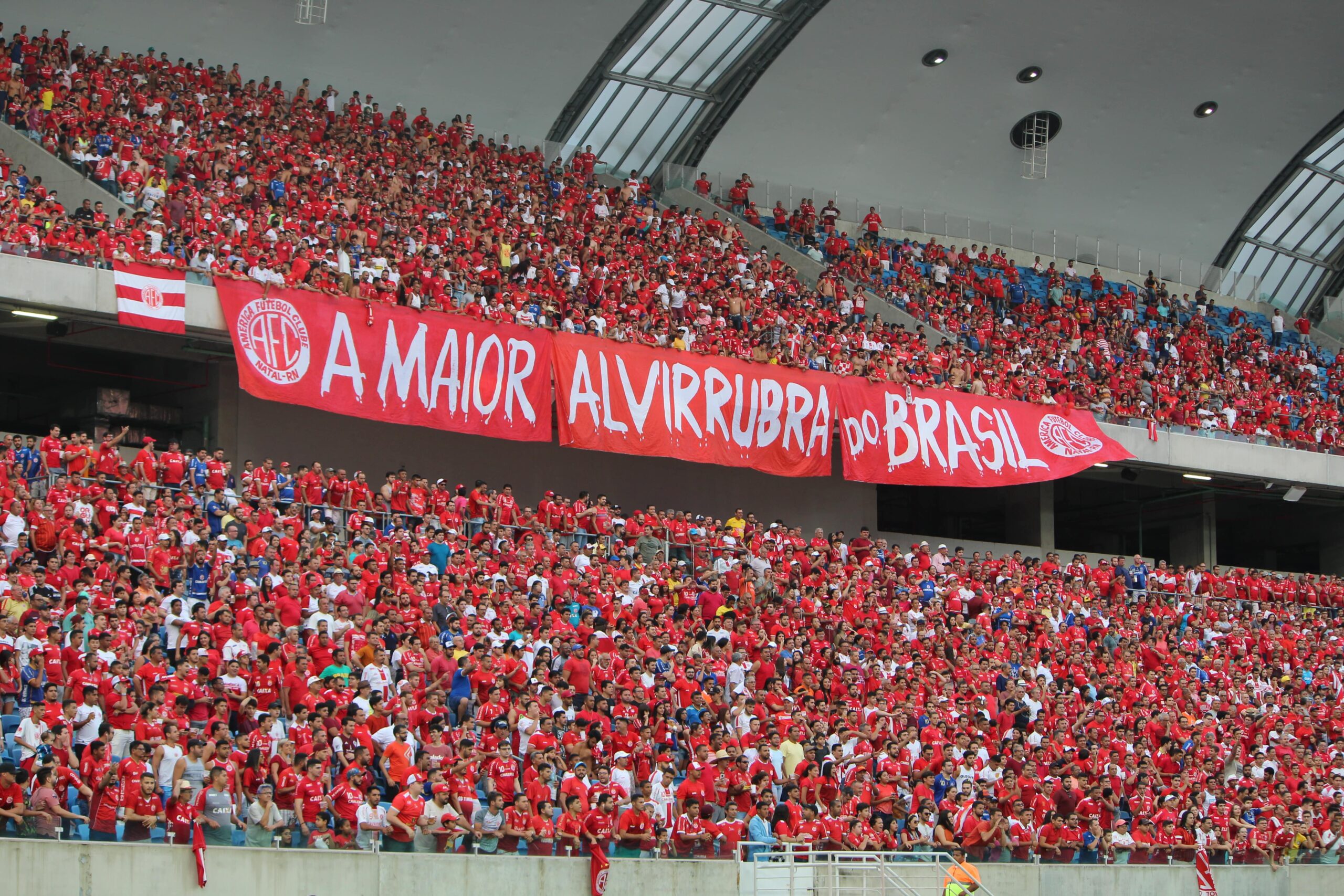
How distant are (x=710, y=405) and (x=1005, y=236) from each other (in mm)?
16721

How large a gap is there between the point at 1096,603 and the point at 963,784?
10815 mm

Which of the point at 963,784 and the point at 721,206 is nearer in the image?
the point at 963,784

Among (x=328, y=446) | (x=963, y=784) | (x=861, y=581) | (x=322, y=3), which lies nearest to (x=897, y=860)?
(x=963, y=784)

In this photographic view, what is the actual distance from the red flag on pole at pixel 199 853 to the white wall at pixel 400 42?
20838mm

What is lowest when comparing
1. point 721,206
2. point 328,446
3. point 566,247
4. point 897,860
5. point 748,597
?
point 897,860

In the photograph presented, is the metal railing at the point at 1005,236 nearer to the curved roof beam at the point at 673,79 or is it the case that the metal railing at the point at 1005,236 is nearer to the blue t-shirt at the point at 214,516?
the curved roof beam at the point at 673,79

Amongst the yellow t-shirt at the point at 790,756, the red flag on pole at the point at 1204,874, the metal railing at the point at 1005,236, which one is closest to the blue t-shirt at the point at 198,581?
the yellow t-shirt at the point at 790,756

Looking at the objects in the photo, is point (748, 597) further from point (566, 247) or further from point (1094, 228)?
point (1094, 228)

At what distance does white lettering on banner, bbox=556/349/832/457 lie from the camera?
2672cm

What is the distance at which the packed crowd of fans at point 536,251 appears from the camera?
25.2 m

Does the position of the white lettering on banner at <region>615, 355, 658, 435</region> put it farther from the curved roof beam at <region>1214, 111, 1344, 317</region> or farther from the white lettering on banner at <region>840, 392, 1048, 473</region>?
the curved roof beam at <region>1214, 111, 1344, 317</region>

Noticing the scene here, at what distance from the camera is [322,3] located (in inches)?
1260

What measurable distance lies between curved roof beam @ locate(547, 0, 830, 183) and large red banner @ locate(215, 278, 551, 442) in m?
11.2

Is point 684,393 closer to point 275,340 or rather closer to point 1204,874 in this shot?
point 275,340
